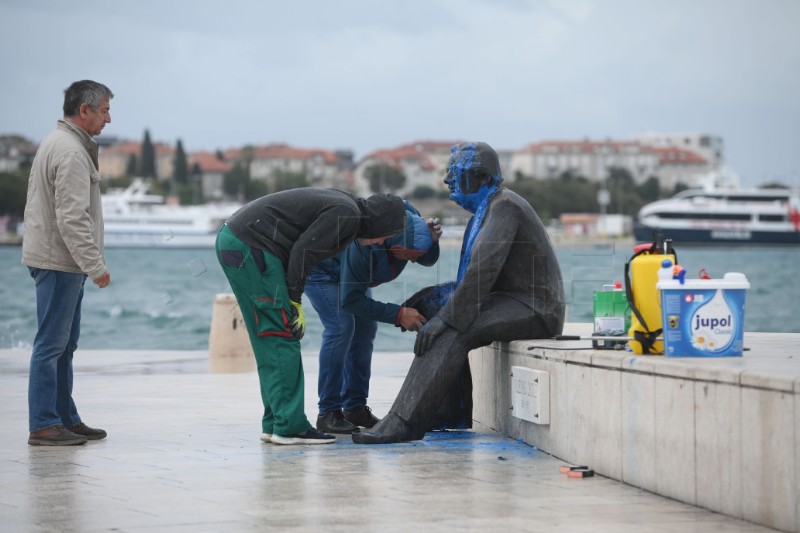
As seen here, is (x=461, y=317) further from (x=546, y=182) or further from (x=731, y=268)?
(x=546, y=182)

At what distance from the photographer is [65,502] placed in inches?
207

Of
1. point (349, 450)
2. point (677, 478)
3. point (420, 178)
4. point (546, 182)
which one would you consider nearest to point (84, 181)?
point (349, 450)

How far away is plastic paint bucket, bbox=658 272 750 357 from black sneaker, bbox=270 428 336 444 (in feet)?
7.33

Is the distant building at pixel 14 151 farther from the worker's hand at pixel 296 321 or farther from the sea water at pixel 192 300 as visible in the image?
the worker's hand at pixel 296 321

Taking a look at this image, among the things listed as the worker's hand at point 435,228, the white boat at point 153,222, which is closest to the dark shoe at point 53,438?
the worker's hand at point 435,228

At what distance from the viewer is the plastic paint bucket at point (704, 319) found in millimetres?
5559

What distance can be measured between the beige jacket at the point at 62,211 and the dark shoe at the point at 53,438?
918mm

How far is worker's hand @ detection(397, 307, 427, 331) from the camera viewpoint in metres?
7.21

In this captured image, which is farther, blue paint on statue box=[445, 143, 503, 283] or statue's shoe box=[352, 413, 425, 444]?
blue paint on statue box=[445, 143, 503, 283]

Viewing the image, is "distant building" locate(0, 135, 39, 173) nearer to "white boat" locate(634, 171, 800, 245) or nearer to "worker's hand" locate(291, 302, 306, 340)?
"white boat" locate(634, 171, 800, 245)

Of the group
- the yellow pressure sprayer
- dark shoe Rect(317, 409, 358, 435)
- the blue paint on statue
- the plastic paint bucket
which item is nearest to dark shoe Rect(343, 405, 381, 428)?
dark shoe Rect(317, 409, 358, 435)

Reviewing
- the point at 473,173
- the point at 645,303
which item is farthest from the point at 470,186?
the point at 645,303

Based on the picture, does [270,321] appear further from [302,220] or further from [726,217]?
[726,217]

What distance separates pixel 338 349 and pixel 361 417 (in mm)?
577
